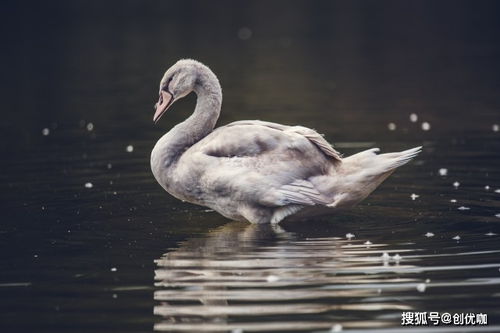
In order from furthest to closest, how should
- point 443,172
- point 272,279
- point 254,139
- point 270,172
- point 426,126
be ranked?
point 426,126 < point 443,172 < point 254,139 < point 270,172 < point 272,279

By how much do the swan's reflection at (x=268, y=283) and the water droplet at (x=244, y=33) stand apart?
2570 cm

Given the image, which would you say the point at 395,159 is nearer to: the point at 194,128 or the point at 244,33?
the point at 194,128

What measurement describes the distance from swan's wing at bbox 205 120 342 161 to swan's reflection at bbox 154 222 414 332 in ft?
2.86

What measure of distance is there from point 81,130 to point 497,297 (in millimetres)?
11064

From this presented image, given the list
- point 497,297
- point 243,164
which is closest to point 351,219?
point 243,164

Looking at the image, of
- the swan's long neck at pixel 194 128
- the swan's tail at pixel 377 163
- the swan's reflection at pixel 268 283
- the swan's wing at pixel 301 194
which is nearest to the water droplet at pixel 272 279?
the swan's reflection at pixel 268 283

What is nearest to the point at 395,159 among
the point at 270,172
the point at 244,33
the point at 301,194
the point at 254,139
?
the point at 301,194

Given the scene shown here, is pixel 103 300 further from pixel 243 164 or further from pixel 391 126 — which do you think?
pixel 391 126

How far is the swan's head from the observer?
11.7 m

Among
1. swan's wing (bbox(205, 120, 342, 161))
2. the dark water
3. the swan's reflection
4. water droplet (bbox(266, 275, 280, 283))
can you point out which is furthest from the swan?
water droplet (bbox(266, 275, 280, 283))

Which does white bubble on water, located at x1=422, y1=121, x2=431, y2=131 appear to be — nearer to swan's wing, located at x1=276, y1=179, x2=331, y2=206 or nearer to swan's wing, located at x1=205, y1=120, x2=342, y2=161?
swan's wing, located at x1=205, y1=120, x2=342, y2=161

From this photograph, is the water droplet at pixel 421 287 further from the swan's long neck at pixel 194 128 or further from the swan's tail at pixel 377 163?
A: the swan's long neck at pixel 194 128

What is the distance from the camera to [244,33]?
37281 mm

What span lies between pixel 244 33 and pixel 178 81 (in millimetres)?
25817
